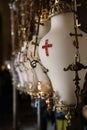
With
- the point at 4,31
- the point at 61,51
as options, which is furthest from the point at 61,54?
the point at 4,31

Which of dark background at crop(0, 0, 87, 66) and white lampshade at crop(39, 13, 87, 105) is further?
dark background at crop(0, 0, 87, 66)

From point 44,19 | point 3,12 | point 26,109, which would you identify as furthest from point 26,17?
point 3,12

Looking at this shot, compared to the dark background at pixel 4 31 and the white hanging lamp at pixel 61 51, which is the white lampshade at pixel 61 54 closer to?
the white hanging lamp at pixel 61 51

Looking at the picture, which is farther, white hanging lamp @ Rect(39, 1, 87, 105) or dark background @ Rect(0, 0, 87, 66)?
dark background @ Rect(0, 0, 87, 66)

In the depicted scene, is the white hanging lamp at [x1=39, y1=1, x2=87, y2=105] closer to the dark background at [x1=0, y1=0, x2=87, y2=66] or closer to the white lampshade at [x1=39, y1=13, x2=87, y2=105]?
the white lampshade at [x1=39, y1=13, x2=87, y2=105]

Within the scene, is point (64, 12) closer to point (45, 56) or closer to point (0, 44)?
point (45, 56)

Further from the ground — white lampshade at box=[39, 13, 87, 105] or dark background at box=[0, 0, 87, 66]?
dark background at box=[0, 0, 87, 66]

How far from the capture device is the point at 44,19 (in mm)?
971

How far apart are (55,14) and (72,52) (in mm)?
111

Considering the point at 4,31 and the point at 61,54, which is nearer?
the point at 61,54

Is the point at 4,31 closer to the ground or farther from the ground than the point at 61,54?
farther from the ground

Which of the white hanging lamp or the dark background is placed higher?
the dark background

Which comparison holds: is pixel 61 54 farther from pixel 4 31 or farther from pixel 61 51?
pixel 4 31

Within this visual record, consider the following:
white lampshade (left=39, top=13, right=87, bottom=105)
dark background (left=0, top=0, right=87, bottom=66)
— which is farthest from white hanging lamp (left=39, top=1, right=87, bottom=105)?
dark background (left=0, top=0, right=87, bottom=66)
